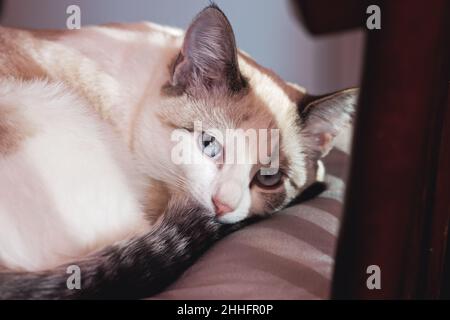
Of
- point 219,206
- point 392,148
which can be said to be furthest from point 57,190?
point 392,148

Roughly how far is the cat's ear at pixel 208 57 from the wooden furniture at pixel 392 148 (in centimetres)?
52

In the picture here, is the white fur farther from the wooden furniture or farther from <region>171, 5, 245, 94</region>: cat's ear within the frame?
the wooden furniture

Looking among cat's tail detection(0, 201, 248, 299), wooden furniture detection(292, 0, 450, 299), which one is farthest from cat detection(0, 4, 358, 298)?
wooden furniture detection(292, 0, 450, 299)

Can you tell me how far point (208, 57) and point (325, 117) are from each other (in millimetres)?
331

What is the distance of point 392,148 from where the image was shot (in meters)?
0.66

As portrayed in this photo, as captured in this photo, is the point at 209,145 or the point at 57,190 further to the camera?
the point at 209,145

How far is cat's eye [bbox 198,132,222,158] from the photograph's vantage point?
3.83ft

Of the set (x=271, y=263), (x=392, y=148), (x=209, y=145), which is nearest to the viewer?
(x=392, y=148)

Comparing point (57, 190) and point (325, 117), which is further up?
point (325, 117)

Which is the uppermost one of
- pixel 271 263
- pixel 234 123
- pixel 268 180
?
pixel 234 123

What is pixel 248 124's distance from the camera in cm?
119

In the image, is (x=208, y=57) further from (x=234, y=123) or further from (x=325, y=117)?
(x=325, y=117)

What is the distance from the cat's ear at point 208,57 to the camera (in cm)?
112

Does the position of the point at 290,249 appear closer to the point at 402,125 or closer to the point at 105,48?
the point at 402,125
